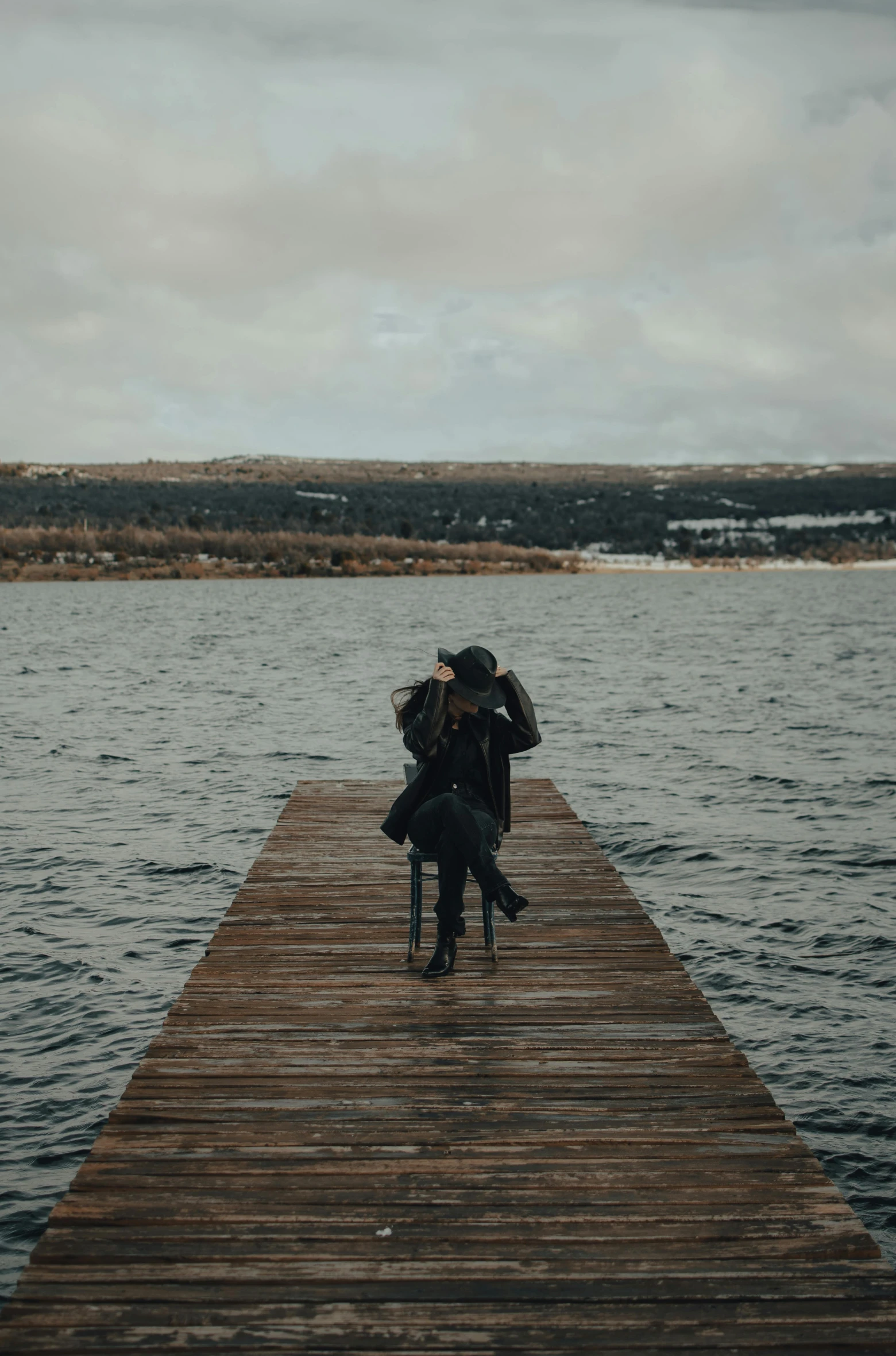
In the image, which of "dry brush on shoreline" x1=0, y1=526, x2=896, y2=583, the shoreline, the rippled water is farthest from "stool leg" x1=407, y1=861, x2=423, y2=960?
"dry brush on shoreline" x1=0, y1=526, x2=896, y2=583

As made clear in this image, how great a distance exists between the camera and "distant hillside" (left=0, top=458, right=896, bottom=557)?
99.5 metres

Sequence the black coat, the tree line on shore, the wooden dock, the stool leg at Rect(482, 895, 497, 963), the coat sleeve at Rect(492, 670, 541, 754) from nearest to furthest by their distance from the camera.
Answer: the wooden dock
the black coat
the coat sleeve at Rect(492, 670, 541, 754)
the stool leg at Rect(482, 895, 497, 963)
the tree line on shore

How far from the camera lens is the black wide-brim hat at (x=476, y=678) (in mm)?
6191

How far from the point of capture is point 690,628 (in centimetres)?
4653

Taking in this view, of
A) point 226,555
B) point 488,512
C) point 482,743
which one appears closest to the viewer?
point 482,743

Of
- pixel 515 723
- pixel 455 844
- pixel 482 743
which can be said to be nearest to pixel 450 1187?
pixel 455 844

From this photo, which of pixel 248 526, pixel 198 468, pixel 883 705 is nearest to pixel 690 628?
pixel 883 705

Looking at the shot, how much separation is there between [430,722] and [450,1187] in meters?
2.66

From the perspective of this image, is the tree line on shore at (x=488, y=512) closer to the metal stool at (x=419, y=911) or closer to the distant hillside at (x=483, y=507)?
the distant hillside at (x=483, y=507)

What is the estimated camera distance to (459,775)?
6578 millimetres

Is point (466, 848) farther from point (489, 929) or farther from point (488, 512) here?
point (488, 512)

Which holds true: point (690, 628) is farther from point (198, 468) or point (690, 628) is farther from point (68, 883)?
point (198, 468)

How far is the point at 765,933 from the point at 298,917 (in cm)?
428

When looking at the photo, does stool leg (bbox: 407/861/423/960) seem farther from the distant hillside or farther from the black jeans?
the distant hillside
